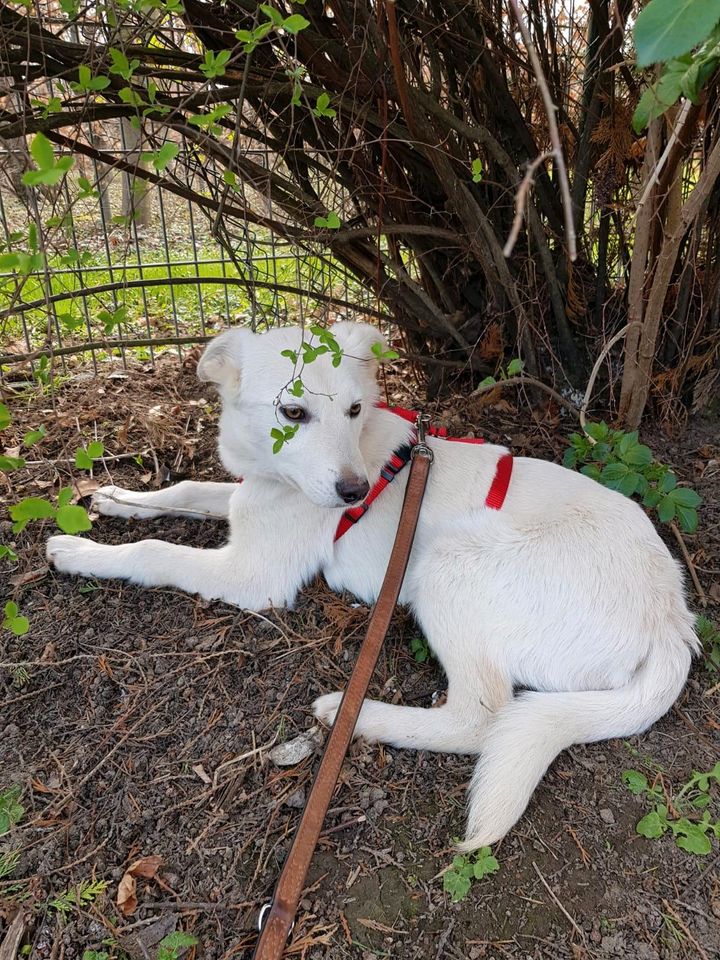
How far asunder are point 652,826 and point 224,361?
7.15 feet

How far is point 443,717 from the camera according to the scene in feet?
7.36

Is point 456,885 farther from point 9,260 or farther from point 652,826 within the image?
point 9,260

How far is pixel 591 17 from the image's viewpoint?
121 inches

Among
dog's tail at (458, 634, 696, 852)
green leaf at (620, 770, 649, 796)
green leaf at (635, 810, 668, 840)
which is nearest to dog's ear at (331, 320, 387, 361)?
dog's tail at (458, 634, 696, 852)

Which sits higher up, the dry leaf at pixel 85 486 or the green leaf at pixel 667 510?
the green leaf at pixel 667 510

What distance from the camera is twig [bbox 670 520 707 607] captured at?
9.03ft

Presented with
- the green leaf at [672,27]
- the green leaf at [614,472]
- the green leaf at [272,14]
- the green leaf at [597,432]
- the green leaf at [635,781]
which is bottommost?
the green leaf at [635,781]

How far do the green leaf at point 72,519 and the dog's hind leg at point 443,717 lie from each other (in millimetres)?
1135

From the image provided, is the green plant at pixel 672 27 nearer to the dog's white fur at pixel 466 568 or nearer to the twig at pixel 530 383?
the dog's white fur at pixel 466 568

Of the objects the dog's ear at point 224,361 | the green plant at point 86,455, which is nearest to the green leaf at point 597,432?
the dog's ear at point 224,361

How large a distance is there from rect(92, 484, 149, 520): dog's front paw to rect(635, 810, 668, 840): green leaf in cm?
235

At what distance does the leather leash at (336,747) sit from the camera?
5.35ft

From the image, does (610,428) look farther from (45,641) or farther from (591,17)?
(45,641)

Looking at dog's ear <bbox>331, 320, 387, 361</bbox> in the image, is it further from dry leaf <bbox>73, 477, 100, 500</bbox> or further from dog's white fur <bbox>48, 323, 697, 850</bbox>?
dry leaf <bbox>73, 477, 100, 500</bbox>
